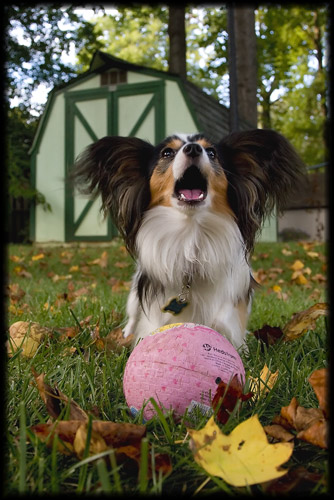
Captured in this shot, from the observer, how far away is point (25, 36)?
7.64 m

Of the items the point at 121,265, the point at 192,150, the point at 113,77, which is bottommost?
the point at 121,265

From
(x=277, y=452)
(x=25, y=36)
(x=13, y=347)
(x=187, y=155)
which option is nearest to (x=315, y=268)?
(x=187, y=155)

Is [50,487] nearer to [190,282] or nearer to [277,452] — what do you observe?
[277,452]

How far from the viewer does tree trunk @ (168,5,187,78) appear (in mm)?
10398

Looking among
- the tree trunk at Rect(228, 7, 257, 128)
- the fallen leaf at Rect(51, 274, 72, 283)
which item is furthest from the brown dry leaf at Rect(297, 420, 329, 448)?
the tree trunk at Rect(228, 7, 257, 128)

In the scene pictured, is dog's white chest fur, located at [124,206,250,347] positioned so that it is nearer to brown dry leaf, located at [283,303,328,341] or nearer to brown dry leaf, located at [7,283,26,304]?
brown dry leaf, located at [283,303,328,341]

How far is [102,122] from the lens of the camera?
10.3 metres

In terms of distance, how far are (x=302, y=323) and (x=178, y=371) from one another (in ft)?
3.65

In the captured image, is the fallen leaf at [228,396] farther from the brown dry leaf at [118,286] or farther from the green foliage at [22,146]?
the green foliage at [22,146]

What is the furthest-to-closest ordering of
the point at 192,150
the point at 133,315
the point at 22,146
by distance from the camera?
the point at 22,146
the point at 133,315
the point at 192,150

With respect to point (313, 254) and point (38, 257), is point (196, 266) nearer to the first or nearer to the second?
point (313, 254)

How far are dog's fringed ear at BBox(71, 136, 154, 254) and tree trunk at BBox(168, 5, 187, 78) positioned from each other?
8.47 meters

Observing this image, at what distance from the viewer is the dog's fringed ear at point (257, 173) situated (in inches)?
93.0

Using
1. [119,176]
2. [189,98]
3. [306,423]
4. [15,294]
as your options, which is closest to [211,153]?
[119,176]
